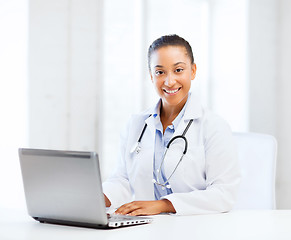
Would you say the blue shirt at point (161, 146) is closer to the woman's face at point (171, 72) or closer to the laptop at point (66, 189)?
the woman's face at point (171, 72)

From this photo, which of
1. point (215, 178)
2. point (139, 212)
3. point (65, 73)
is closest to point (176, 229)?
point (139, 212)

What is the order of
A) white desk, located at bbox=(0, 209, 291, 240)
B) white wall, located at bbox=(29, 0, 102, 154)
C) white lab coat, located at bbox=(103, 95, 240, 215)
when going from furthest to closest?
white wall, located at bbox=(29, 0, 102, 154) → white lab coat, located at bbox=(103, 95, 240, 215) → white desk, located at bbox=(0, 209, 291, 240)

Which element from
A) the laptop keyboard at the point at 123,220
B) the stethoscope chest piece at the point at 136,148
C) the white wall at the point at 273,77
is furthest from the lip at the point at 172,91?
the white wall at the point at 273,77

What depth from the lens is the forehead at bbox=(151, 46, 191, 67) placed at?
6.14 feet

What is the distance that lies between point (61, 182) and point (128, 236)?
24 centimetres

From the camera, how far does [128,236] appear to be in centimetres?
115

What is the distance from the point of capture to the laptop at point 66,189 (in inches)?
46.4

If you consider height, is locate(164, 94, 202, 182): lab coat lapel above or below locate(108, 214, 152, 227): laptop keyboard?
above

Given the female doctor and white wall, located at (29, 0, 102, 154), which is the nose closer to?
the female doctor

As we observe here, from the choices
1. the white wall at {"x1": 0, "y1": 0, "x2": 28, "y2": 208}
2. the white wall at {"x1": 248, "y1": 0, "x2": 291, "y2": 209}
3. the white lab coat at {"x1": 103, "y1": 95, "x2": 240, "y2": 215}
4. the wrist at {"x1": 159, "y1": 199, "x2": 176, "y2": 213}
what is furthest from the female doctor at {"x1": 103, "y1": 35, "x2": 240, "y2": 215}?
the white wall at {"x1": 248, "y1": 0, "x2": 291, "y2": 209}

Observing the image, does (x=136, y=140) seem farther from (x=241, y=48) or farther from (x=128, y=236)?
(x=241, y=48)

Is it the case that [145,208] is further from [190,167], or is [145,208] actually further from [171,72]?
[171,72]

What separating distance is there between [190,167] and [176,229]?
56 cm

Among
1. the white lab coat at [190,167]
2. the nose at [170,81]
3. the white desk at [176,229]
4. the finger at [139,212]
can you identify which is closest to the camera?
the white desk at [176,229]
